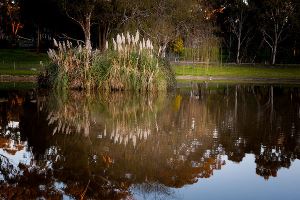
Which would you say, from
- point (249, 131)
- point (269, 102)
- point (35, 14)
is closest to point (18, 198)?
point (249, 131)

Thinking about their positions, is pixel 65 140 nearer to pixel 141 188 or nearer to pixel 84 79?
pixel 141 188

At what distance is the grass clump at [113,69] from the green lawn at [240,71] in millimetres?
16414

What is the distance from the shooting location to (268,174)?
880cm

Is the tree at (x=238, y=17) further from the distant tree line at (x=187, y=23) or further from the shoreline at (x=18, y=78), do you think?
the shoreline at (x=18, y=78)

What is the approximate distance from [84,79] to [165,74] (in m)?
3.56

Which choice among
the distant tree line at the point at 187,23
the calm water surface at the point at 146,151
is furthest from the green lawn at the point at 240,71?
the calm water surface at the point at 146,151

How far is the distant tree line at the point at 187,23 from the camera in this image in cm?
4378

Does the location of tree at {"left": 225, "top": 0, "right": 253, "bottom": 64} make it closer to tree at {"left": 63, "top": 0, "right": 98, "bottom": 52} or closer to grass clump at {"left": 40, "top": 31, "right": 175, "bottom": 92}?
tree at {"left": 63, "top": 0, "right": 98, "bottom": 52}

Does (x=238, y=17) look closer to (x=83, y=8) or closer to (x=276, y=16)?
(x=276, y=16)

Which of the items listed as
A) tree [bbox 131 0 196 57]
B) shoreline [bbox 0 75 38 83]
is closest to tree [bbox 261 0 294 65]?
tree [bbox 131 0 196 57]

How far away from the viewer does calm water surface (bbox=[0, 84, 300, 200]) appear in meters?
7.64

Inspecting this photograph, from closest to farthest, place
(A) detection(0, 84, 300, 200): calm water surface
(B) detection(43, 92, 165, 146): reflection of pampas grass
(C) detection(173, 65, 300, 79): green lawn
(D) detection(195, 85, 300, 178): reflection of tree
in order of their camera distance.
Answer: (A) detection(0, 84, 300, 200): calm water surface
(D) detection(195, 85, 300, 178): reflection of tree
(B) detection(43, 92, 165, 146): reflection of pampas grass
(C) detection(173, 65, 300, 79): green lawn

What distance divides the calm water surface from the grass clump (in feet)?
16.2

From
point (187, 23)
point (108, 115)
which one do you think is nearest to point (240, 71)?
point (187, 23)
